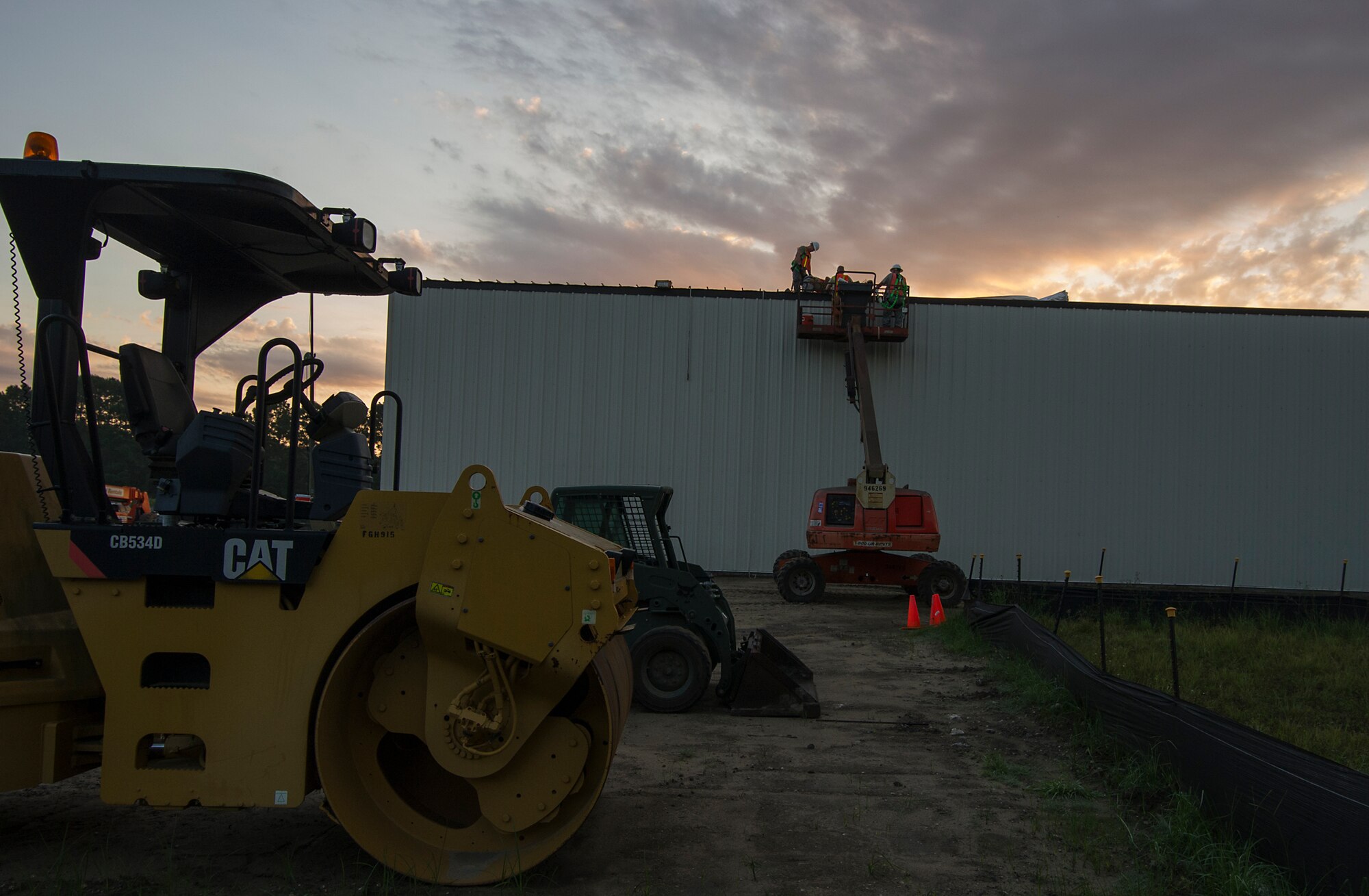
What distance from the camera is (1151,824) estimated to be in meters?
5.45

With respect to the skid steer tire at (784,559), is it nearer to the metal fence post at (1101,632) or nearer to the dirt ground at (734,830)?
the metal fence post at (1101,632)

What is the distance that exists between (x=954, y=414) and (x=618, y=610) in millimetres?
19336

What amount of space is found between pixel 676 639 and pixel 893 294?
15220mm

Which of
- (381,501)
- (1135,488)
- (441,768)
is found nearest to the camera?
(381,501)

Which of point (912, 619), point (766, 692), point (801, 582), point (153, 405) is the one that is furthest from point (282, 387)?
point (801, 582)

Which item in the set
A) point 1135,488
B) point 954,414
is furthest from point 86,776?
point 1135,488

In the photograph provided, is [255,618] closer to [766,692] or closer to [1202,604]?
[766,692]

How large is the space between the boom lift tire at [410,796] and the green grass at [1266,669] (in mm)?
4404

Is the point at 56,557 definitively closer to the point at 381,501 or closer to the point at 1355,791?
the point at 381,501

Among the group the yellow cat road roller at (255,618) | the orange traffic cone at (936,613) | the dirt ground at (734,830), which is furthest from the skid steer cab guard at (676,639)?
the orange traffic cone at (936,613)

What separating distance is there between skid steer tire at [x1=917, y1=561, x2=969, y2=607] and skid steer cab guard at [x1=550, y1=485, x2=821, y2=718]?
9.26 metres

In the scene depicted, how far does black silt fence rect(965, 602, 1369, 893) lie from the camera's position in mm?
3984

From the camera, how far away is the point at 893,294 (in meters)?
21.9

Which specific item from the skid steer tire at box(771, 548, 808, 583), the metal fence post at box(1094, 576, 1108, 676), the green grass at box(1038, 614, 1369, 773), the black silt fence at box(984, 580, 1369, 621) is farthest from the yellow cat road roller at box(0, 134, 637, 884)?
the skid steer tire at box(771, 548, 808, 583)
